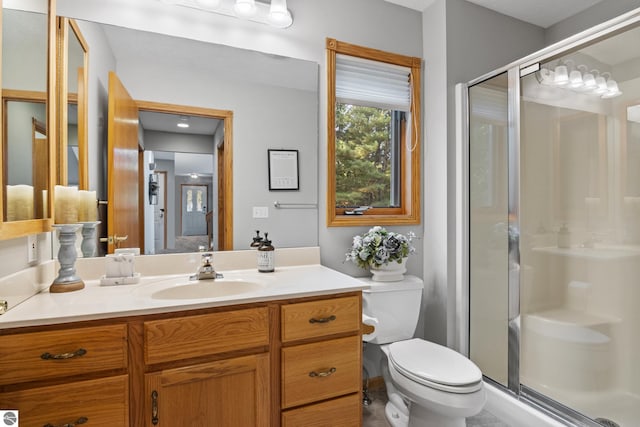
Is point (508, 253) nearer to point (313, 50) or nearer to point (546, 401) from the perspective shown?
point (546, 401)

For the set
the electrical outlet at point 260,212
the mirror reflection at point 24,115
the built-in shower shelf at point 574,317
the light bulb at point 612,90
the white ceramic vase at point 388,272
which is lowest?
the built-in shower shelf at point 574,317

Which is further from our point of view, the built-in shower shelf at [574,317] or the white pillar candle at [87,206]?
the built-in shower shelf at [574,317]

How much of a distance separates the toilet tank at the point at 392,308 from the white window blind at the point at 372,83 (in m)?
1.15

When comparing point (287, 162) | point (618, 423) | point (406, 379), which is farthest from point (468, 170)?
point (618, 423)

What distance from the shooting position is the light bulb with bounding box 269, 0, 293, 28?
1758 mm

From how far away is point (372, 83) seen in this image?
2.17 meters

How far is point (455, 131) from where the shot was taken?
2.13 metres

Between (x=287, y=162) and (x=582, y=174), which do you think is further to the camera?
(x=287, y=162)

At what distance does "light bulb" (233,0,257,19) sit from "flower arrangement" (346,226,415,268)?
1.34 meters

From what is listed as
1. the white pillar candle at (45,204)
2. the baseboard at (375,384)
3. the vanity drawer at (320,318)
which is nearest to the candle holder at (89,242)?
the white pillar candle at (45,204)

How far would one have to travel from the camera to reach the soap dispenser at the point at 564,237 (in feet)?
6.06

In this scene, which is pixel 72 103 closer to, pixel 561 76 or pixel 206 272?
pixel 206 272

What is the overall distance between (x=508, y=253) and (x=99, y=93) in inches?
89.6

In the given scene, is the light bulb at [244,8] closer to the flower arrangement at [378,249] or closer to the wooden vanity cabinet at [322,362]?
the flower arrangement at [378,249]
